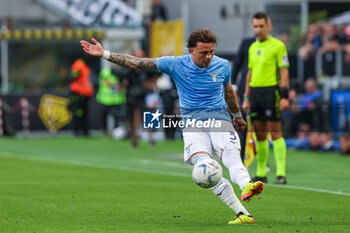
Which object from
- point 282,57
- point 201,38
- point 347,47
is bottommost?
point 282,57

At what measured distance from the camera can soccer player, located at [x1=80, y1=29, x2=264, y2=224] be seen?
28.5ft

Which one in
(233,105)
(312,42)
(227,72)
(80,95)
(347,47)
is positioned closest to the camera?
(227,72)

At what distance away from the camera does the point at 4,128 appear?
2647 centimetres

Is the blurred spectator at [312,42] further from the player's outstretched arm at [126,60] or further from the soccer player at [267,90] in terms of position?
the player's outstretched arm at [126,60]

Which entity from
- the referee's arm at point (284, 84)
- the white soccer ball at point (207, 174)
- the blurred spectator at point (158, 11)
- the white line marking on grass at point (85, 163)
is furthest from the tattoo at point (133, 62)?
the blurred spectator at point (158, 11)

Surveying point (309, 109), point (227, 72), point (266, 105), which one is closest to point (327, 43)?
point (309, 109)

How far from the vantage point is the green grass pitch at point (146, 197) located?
28.7ft

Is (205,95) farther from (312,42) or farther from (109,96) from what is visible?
(109,96)

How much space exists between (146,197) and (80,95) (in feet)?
52.3

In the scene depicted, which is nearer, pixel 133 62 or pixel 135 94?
pixel 133 62

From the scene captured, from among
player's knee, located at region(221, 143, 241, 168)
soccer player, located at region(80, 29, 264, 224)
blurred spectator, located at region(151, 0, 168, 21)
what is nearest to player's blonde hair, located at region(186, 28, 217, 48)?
soccer player, located at region(80, 29, 264, 224)

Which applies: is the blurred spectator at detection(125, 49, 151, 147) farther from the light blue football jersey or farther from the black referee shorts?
the light blue football jersey

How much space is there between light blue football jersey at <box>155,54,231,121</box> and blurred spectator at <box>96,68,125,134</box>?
58.6 feet

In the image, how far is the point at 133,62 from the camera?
8.93 metres
